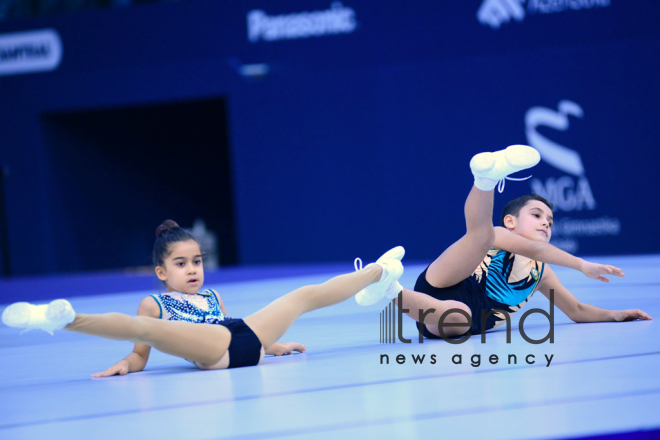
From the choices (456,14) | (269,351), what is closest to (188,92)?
(456,14)

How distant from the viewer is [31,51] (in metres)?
8.42

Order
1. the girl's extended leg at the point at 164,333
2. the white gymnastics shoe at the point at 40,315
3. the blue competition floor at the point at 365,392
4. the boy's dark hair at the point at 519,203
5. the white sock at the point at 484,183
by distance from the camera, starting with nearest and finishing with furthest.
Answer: the blue competition floor at the point at 365,392, the white gymnastics shoe at the point at 40,315, the girl's extended leg at the point at 164,333, the white sock at the point at 484,183, the boy's dark hair at the point at 519,203

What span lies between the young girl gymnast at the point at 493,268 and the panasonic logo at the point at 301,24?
5033 millimetres

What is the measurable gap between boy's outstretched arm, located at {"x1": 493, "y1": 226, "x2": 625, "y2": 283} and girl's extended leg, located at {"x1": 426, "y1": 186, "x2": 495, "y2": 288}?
0.49ft

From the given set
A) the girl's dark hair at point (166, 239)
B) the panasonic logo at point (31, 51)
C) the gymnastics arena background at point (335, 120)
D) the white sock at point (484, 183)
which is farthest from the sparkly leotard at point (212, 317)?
the panasonic logo at point (31, 51)

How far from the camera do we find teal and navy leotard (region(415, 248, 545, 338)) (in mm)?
2662

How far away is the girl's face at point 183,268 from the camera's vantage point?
8.11 ft

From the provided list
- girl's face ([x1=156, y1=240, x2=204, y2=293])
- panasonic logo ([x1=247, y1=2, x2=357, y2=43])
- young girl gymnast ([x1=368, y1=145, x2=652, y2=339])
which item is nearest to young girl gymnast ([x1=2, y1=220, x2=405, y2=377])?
girl's face ([x1=156, y1=240, x2=204, y2=293])

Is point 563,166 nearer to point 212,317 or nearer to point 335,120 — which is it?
point 335,120

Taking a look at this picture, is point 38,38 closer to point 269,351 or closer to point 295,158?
point 295,158

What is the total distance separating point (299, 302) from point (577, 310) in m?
1.13

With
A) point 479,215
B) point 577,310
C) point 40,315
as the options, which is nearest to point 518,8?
point 577,310

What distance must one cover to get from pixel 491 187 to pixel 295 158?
5424mm

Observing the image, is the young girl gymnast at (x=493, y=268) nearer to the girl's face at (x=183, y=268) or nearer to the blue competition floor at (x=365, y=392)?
the blue competition floor at (x=365, y=392)
